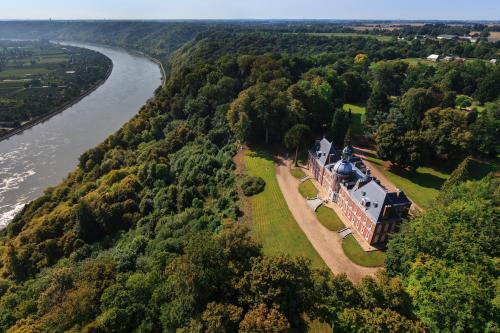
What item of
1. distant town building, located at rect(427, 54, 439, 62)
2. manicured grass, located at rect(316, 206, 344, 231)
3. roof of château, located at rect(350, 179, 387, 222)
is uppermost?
roof of château, located at rect(350, 179, 387, 222)

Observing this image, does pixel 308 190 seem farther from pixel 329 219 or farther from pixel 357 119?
pixel 357 119

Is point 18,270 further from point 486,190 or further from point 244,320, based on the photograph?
point 486,190

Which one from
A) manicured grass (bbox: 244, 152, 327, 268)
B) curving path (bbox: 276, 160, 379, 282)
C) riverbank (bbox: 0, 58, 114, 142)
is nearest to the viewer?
curving path (bbox: 276, 160, 379, 282)

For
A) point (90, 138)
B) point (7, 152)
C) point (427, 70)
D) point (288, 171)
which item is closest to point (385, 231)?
point (288, 171)

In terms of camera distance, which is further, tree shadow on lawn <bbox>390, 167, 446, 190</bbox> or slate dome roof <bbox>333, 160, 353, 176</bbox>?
tree shadow on lawn <bbox>390, 167, 446, 190</bbox>

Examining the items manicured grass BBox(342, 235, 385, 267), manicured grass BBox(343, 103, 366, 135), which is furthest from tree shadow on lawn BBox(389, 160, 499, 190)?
manicured grass BBox(342, 235, 385, 267)

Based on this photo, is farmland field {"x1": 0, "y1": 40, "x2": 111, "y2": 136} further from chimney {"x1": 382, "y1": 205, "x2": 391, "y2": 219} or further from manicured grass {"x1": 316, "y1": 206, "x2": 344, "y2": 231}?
chimney {"x1": 382, "y1": 205, "x2": 391, "y2": 219}
